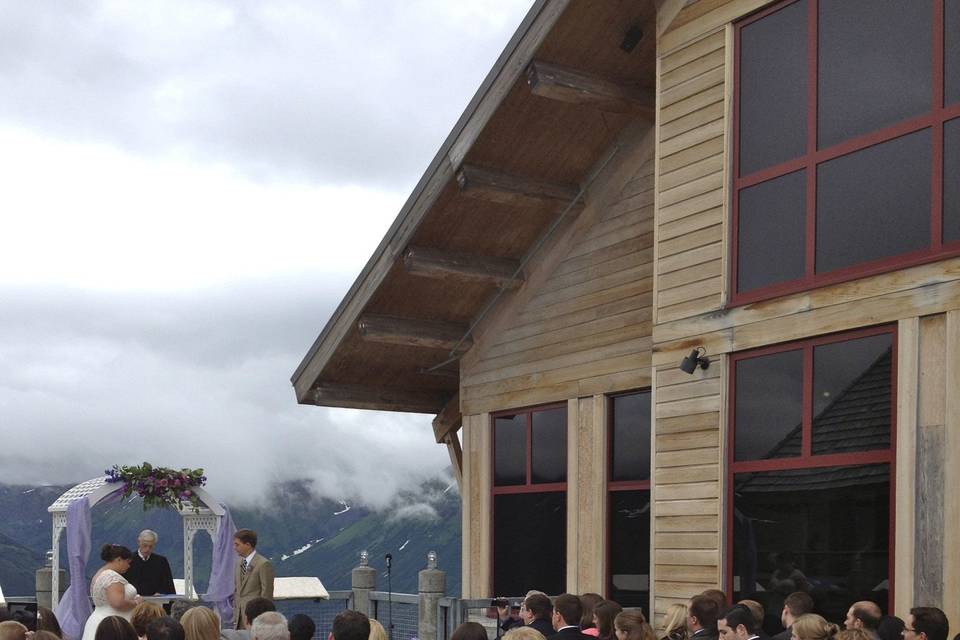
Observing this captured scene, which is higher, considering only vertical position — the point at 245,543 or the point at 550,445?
the point at 550,445

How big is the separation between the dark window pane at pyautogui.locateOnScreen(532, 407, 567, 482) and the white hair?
7.98m

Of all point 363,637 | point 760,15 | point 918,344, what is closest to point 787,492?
point 918,344

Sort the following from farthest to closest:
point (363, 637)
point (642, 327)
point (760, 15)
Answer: point (642, 327) → point (760, 15) → point (363, 637)

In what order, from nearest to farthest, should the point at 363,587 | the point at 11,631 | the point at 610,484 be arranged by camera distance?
the point at 11,631 → the point at 610,484 → the point at 363,587

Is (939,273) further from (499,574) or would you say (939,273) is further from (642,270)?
(499,574)

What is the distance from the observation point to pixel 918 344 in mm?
8641

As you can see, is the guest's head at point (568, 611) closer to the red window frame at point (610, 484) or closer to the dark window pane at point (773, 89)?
the dark window pane at point (773, 89)

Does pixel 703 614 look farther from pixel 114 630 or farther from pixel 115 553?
pixel 115 553

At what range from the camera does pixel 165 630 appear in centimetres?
558

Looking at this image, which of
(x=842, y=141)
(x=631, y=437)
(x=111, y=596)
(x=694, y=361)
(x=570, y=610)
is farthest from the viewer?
(x=631, y=437)

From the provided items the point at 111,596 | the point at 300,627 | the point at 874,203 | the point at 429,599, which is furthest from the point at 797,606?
the point at 429,599

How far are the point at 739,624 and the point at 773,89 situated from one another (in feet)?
14.6

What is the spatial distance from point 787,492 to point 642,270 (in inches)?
149

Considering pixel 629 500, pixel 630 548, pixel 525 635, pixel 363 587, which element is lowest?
pixel 363 587
